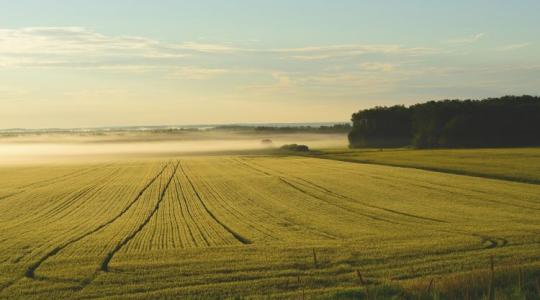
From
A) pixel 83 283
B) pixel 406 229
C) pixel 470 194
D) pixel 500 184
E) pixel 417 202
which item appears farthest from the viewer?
pixel 500 184

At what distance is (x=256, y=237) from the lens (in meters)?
25.5

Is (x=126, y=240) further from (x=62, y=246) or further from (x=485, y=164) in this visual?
(x=485, y=164)

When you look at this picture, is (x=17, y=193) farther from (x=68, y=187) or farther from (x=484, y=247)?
(x=484, y=247)

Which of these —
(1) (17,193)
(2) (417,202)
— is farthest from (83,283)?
(1) (17,193)

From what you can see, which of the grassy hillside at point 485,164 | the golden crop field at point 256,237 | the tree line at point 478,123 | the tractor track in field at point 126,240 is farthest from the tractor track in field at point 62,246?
the tree line at point 478,123

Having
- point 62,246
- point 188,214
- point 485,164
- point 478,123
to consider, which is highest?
point 478,123

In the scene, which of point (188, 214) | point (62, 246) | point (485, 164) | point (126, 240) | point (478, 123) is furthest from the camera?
point (478, 123)

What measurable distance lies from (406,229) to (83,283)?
14.7m

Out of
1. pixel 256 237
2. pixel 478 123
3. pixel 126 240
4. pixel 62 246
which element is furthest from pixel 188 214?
pixel 478 123

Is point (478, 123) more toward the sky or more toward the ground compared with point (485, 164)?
more toward the sky

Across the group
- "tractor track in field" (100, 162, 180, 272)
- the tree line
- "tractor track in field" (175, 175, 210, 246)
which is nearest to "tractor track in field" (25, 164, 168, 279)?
"tractor track in field" (100, 162, 180, 272)

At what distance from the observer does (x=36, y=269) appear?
19.9 metres

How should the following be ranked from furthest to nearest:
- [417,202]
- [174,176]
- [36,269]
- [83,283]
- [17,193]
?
[174,176], [17,193], [417,202], [36,269], [83,283]

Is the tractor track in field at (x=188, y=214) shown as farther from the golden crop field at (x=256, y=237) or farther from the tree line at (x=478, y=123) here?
the tree line at (x=478, y=123)
